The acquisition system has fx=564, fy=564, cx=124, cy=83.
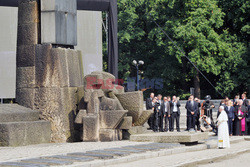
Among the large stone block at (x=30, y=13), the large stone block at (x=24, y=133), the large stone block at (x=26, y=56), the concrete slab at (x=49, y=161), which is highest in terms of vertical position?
the large stone block at (x=30, y=13)

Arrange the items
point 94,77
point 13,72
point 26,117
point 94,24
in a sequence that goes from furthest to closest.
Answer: point 94,24 → point 13,72 → point 94,77 → point 26,117

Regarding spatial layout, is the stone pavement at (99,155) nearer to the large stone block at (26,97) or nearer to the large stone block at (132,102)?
the large stone block at (26,97)

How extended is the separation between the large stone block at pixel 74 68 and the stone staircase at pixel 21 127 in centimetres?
158

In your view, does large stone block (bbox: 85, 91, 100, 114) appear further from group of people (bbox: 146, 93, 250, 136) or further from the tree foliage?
the tree foliage

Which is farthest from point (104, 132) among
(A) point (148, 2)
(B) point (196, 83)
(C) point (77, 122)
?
(A) point (148, 2)

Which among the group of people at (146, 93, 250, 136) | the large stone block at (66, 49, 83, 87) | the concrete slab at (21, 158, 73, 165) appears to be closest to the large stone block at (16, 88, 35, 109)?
the large stone block at (66, 49, 83, 87)


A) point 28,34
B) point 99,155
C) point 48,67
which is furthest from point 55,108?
point 99,155

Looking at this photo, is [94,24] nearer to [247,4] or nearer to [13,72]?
[13,72]

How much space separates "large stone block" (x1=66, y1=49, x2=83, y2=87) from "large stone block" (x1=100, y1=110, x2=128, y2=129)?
1311 millimetres

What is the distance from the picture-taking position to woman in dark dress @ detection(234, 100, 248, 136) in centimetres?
2277

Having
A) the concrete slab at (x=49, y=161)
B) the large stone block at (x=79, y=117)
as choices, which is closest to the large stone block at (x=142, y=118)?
the large stone block at (x=79, y=117)

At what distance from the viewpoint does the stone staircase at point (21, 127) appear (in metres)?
15.0

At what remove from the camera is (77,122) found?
55.8 ft

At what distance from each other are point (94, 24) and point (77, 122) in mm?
13561
